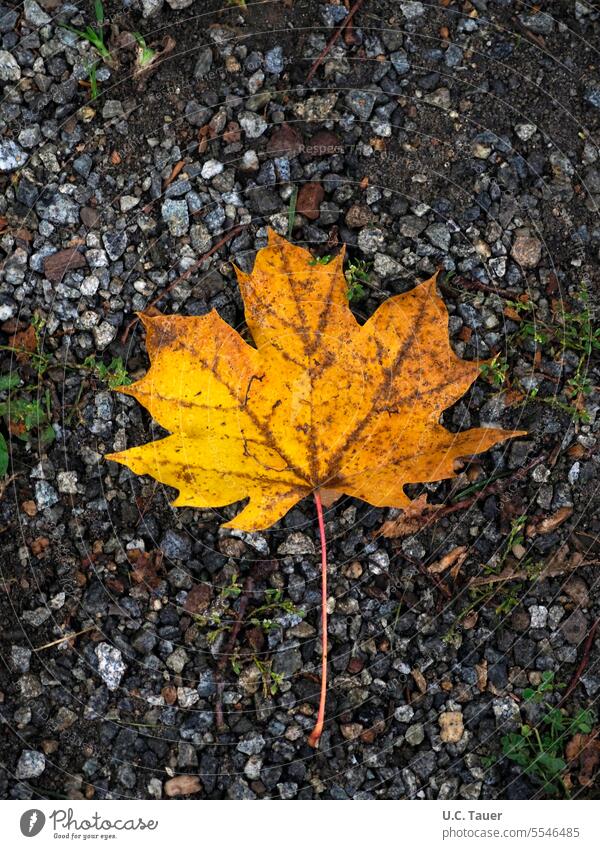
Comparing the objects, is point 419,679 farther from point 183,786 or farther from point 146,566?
point 146,566

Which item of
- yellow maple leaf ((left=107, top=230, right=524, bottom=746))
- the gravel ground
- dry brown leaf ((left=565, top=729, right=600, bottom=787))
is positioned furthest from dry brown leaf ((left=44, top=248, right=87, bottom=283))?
dry brown leaf ((left=565, top=729, right=600, bottom=787))

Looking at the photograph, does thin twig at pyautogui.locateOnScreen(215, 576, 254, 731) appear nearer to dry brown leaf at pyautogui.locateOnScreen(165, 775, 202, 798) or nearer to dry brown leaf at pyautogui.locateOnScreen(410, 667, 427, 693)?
dry brown leaf at pyautogui.locateOnScreen(165, 775, 202, 798)

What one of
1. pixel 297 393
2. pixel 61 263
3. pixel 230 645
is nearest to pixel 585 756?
pixel 230 645

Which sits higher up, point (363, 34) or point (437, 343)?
point (363, 34)

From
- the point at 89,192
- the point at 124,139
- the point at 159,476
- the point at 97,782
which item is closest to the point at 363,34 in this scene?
the point at 124,139

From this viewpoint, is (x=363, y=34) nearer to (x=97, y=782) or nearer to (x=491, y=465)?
(x=491, y=465)
